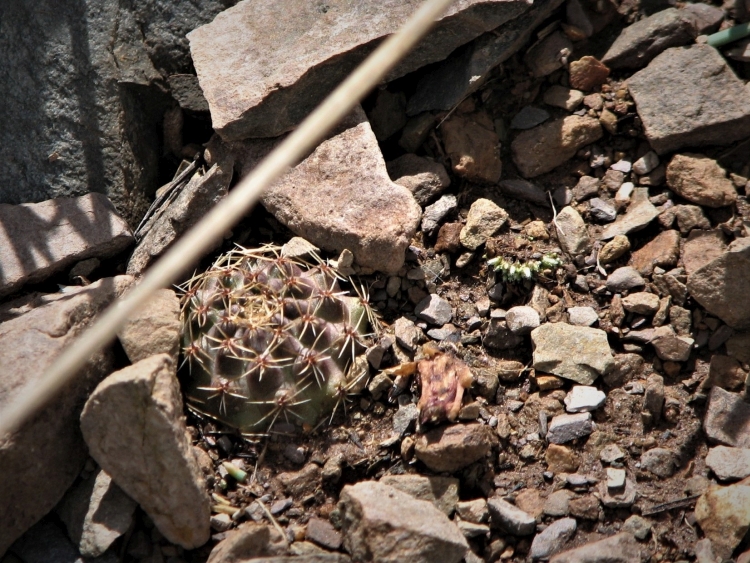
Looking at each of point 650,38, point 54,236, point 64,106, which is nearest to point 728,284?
point 650,38

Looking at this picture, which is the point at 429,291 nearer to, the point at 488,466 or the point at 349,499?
the point at 488,466

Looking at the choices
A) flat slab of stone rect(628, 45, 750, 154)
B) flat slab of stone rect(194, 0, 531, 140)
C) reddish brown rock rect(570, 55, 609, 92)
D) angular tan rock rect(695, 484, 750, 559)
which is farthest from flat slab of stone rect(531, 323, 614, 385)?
flat slab of stone rect(194, 0, 531, 140)

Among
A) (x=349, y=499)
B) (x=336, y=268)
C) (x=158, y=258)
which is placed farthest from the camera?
(x=158, y=258)

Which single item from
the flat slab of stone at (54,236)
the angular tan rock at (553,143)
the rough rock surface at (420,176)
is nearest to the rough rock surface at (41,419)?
the flat slab of stone at (54,236)

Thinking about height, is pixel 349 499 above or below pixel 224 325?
below

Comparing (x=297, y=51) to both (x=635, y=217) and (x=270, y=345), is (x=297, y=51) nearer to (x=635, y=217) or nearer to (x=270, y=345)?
(x=270, y=345)

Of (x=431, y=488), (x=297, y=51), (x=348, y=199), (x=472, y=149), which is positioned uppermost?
(x=297, y=51)

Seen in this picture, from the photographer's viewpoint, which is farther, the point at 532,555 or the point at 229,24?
the point at 229,24

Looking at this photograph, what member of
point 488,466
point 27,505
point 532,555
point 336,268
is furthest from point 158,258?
point 532,555

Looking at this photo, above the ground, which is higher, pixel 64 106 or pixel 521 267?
pixel 64 106
